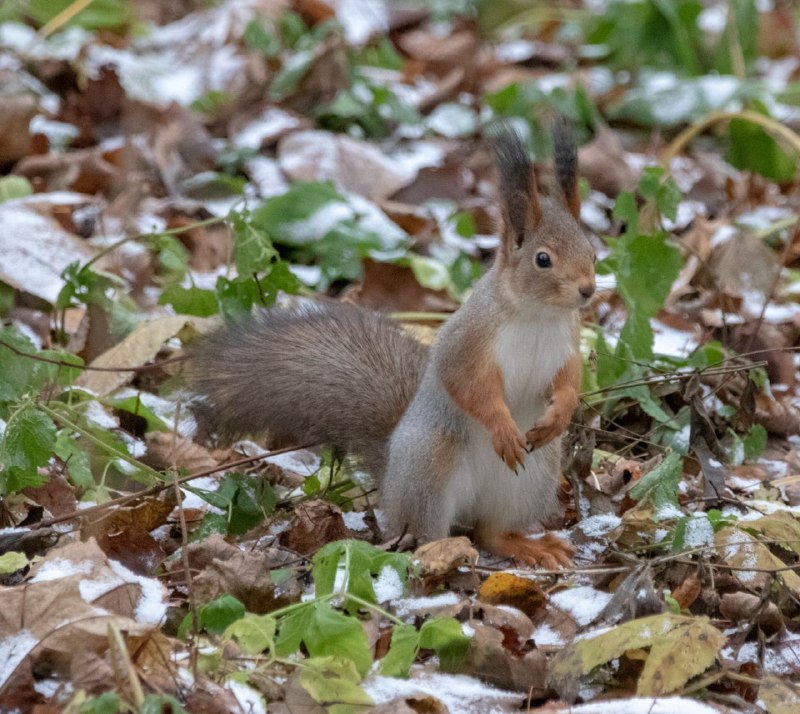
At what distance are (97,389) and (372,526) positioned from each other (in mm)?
699

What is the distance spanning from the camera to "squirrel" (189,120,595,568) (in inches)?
82.7

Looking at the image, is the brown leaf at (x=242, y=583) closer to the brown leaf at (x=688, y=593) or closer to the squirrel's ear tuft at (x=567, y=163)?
the brown leaf at (x=688, y=593)

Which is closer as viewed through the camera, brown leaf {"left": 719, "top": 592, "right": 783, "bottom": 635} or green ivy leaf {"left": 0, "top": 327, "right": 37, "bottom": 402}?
brown leaf {"left": 719, "top": 592, "right": 783, "bottom": 635}

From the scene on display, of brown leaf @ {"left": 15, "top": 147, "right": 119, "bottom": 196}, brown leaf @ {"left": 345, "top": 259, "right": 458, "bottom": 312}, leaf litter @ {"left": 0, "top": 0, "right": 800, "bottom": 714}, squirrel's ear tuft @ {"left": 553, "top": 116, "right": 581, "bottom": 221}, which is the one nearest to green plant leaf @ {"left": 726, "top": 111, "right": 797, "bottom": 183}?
leaf litter @ {"left": 0, "top": 0, "right": 800, "bottom": 714}

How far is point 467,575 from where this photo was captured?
6.80 feet

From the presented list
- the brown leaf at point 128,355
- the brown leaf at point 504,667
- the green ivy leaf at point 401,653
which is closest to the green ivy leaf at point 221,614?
the green ivy leaf at point 401,653

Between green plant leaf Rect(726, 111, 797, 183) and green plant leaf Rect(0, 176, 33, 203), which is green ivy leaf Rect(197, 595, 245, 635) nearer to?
green plant leaf Rect(0, 176, 33, 203)

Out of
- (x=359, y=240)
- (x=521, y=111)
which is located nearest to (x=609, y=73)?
(x=521, y=111)

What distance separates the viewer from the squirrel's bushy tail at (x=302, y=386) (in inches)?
91.7

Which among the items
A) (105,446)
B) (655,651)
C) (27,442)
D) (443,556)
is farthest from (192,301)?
(655,651)

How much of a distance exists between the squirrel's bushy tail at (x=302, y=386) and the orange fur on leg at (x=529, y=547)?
0.78 ft

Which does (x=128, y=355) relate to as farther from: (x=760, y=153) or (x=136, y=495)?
(x=760, y=153)

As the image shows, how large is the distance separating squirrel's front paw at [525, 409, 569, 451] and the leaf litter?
0.61ft

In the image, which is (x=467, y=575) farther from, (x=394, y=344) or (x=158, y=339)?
(x=158, y=339)
